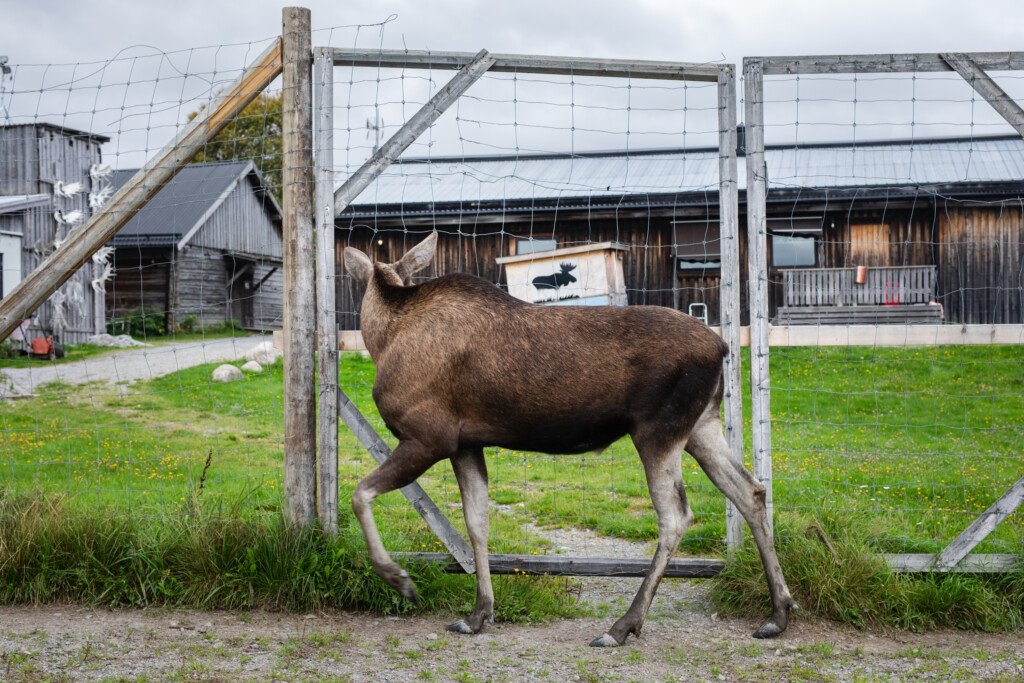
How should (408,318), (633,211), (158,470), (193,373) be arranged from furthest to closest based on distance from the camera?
(633,211)
(193,373)
(158,470)
(408,318)

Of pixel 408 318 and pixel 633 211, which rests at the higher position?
A: pixel 633 211

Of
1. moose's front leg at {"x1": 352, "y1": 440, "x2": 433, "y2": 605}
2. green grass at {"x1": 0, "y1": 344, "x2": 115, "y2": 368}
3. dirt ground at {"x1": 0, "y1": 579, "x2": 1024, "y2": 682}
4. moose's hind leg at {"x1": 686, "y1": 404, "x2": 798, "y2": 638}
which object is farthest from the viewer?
green grass at {"x1": 0, "y1": 344, "x2": 115, "y2": 368}

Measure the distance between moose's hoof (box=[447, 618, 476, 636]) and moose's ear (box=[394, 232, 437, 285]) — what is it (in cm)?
187

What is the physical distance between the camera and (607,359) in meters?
4.45

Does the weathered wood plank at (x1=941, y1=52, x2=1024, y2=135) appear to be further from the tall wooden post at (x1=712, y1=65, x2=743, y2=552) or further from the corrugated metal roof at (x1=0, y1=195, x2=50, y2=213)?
the corrugated metal roof at (x1=0, y1=195, x2=50, y2=213)

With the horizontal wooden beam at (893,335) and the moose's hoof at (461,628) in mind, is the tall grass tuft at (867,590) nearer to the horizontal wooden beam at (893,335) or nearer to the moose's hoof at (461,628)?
the horizontal wooden beam at (893,335)

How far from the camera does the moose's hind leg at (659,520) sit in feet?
Answer: 14.5

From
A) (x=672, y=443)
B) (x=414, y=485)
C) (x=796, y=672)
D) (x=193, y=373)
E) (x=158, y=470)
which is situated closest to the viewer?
(x=796, y=672)

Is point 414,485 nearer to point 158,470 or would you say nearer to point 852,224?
point 158,470

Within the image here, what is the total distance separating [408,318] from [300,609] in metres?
1.68

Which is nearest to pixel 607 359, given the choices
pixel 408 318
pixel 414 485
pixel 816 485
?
pixel 408 318

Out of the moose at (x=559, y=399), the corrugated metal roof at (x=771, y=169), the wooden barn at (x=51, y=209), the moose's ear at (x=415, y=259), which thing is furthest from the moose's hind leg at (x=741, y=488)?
the wooden barn at (x=51, y=209)

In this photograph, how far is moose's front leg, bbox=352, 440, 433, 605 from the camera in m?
4.38

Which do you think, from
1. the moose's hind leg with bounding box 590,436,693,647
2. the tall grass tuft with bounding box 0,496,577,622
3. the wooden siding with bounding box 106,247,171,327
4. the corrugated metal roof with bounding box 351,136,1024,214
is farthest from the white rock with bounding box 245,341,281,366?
the wooden siding with bounding box 106,247,171,327
